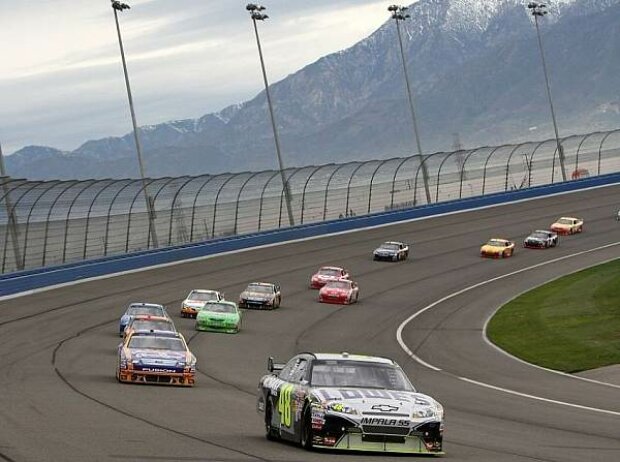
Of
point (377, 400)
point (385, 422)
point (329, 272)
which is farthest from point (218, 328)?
point (385, 422)

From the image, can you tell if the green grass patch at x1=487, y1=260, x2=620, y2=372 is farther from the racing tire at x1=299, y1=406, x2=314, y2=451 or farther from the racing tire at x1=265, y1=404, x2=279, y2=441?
the racing tire at x1=299, y1=406, x2=314, y2=451

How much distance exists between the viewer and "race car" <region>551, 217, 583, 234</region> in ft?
238

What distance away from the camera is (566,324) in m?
40.4

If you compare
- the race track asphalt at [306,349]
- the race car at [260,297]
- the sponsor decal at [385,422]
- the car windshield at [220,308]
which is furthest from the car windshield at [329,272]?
the sponsor decal at [385,422]

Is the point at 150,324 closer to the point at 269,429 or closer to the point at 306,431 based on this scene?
the point at 269,429

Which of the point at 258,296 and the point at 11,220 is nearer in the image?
the point at 258,296

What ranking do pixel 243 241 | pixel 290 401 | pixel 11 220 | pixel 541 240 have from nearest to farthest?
pixel 290 401 → pixel 11 220 → pixel 243 241 → pixel 541 240

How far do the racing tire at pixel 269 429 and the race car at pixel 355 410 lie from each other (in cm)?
3

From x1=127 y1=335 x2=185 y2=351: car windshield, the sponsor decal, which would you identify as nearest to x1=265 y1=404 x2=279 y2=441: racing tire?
the sponsor decal

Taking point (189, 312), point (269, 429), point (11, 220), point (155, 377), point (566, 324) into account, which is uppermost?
point (11, 220)

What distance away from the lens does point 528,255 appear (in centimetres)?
6606

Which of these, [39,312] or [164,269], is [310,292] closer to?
[164,269]

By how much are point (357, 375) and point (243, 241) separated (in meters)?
47.9

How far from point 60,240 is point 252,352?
2023 centimetres
